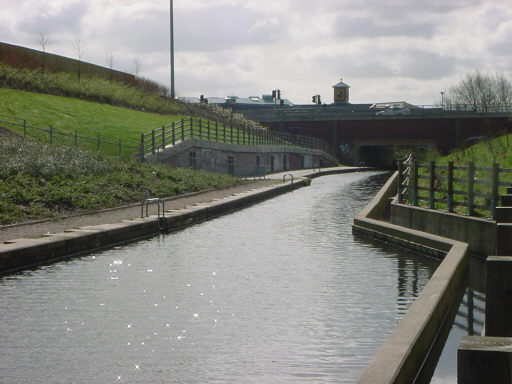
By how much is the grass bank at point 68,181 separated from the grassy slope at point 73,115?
7.65m

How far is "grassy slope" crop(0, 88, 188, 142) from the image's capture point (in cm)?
4225

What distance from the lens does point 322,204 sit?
31859mm

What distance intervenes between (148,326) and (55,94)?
149 ft

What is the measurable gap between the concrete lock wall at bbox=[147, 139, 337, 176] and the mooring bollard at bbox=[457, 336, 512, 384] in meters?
35.2

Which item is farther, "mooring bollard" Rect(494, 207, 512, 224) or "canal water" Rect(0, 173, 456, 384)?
"mooring bollard" Rect(494, 207, 512, 224)

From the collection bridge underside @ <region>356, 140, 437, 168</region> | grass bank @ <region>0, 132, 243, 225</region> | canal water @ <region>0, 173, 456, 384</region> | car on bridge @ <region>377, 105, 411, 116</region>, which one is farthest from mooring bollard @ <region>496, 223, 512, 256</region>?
car on bridge @ <region>377, 105, 411, 116</region>

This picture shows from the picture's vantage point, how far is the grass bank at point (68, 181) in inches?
924

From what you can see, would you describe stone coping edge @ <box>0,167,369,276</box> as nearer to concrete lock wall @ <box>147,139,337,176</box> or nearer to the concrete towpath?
the concrete towpath

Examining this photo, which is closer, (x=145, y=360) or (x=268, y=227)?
(x=145, y=360)

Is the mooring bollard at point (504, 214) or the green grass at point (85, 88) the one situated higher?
the green grass at point (85, 88)

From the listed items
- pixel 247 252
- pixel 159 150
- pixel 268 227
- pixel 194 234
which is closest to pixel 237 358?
pixel 247 252

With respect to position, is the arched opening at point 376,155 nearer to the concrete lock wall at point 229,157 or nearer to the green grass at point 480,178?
the concrete lock wall at point 229,157

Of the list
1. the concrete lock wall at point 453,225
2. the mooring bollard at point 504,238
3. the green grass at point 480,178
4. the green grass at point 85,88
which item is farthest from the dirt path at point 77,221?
the green grass at point 85,88

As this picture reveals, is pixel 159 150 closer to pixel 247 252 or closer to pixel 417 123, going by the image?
pixel 247 252
